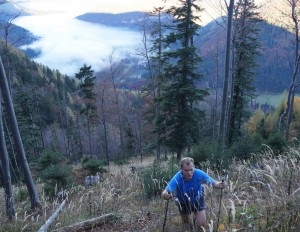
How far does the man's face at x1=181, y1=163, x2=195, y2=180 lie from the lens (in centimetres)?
452

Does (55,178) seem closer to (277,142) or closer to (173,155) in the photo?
(173,155)

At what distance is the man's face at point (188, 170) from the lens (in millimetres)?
4523

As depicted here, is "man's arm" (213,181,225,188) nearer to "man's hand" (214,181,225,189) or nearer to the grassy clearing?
"man's hand" (214,181,225,189)

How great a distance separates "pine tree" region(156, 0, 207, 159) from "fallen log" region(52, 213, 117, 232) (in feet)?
40.4

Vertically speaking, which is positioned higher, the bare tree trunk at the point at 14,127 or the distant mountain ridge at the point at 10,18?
the distant mountain ridge at the point at 10,18

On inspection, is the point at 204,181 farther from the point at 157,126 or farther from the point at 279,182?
the point at 157,126

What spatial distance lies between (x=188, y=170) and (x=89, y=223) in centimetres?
228

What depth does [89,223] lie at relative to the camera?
18.3 ft

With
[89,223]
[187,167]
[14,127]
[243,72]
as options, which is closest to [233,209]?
[187,167]

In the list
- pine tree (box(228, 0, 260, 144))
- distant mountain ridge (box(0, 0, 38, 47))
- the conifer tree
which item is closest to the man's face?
distant mountain ridge (box(0, 0, 38, 47))

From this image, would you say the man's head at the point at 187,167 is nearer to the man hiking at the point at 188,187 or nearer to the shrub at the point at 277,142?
the man hiking at the point at 188,187

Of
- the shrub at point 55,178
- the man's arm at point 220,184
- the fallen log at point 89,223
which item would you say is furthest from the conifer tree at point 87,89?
the man's arm at point 220,184

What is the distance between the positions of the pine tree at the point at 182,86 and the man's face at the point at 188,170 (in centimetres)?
1303

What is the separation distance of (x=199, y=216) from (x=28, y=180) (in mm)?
6336
